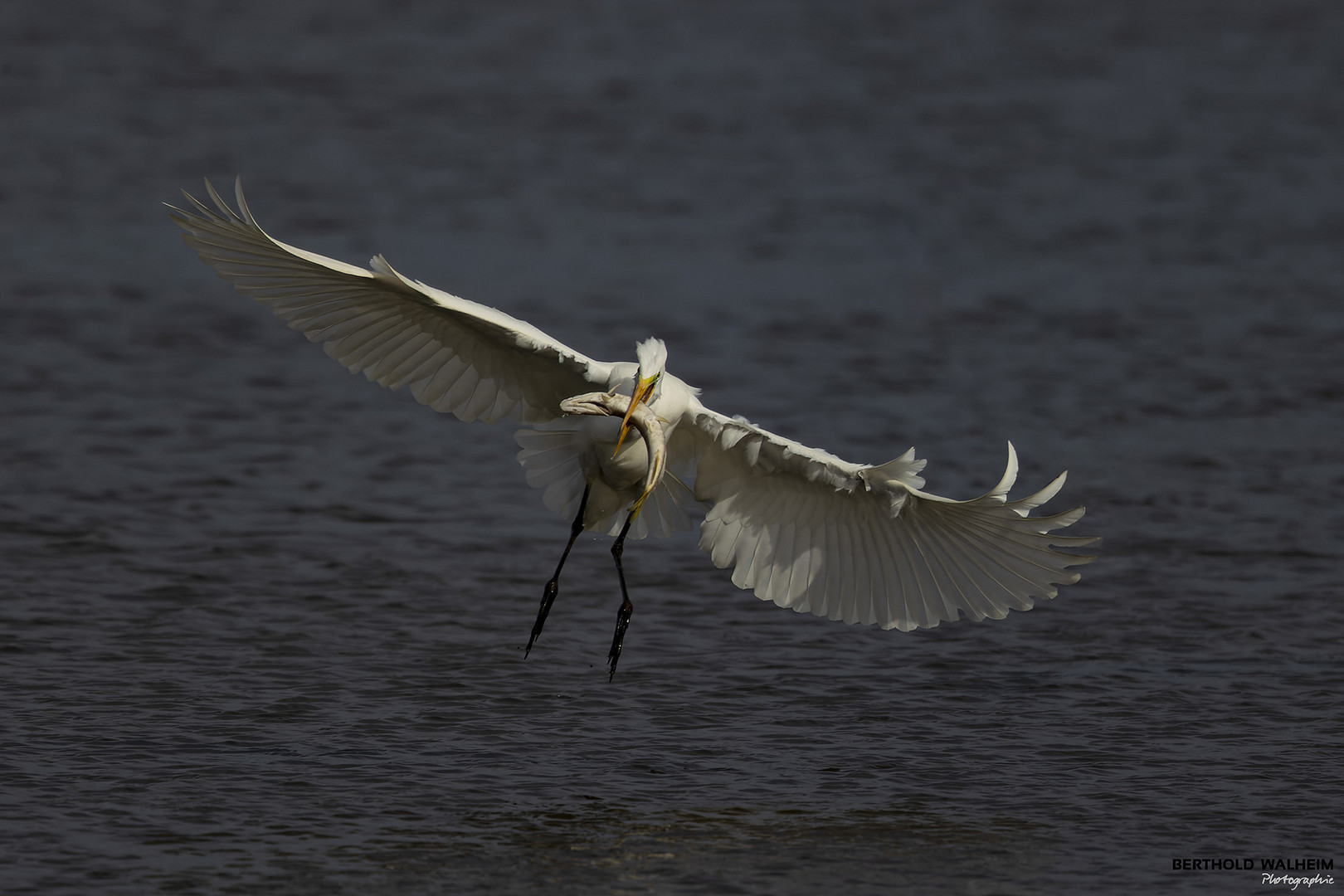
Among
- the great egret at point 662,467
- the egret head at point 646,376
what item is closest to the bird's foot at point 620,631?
the great egret at point 662,467

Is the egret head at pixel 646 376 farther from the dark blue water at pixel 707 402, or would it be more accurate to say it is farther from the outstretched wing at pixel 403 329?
the dark blue water at pixel 707 402

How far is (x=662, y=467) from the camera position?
7.34 m

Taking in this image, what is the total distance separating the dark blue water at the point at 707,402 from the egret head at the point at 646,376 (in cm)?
144

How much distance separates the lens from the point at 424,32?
21891mm

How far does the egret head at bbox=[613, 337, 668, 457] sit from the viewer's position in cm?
721

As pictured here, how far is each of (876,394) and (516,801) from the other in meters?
5.88

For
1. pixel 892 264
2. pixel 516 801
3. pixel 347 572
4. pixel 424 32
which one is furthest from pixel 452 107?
pixel 516 801

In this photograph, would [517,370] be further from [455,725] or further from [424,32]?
[424,32]

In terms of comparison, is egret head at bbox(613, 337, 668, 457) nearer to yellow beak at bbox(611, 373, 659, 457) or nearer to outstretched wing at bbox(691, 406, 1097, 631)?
A: yellow beak at bbox(611, 373, 659, 457)

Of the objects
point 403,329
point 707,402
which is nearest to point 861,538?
point 403,329

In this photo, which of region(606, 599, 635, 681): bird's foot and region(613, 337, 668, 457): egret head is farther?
region(606, 599, 635, 681): bird's foot

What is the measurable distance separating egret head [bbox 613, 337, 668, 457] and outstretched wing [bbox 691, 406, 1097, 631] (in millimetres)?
284

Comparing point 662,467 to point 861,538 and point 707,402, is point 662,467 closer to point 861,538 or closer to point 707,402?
point 861,538

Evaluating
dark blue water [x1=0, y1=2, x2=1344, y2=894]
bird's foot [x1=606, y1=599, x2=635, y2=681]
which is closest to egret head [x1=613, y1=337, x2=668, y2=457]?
bird's foot [x1=606, y1=599, x2=635, y2=681]
